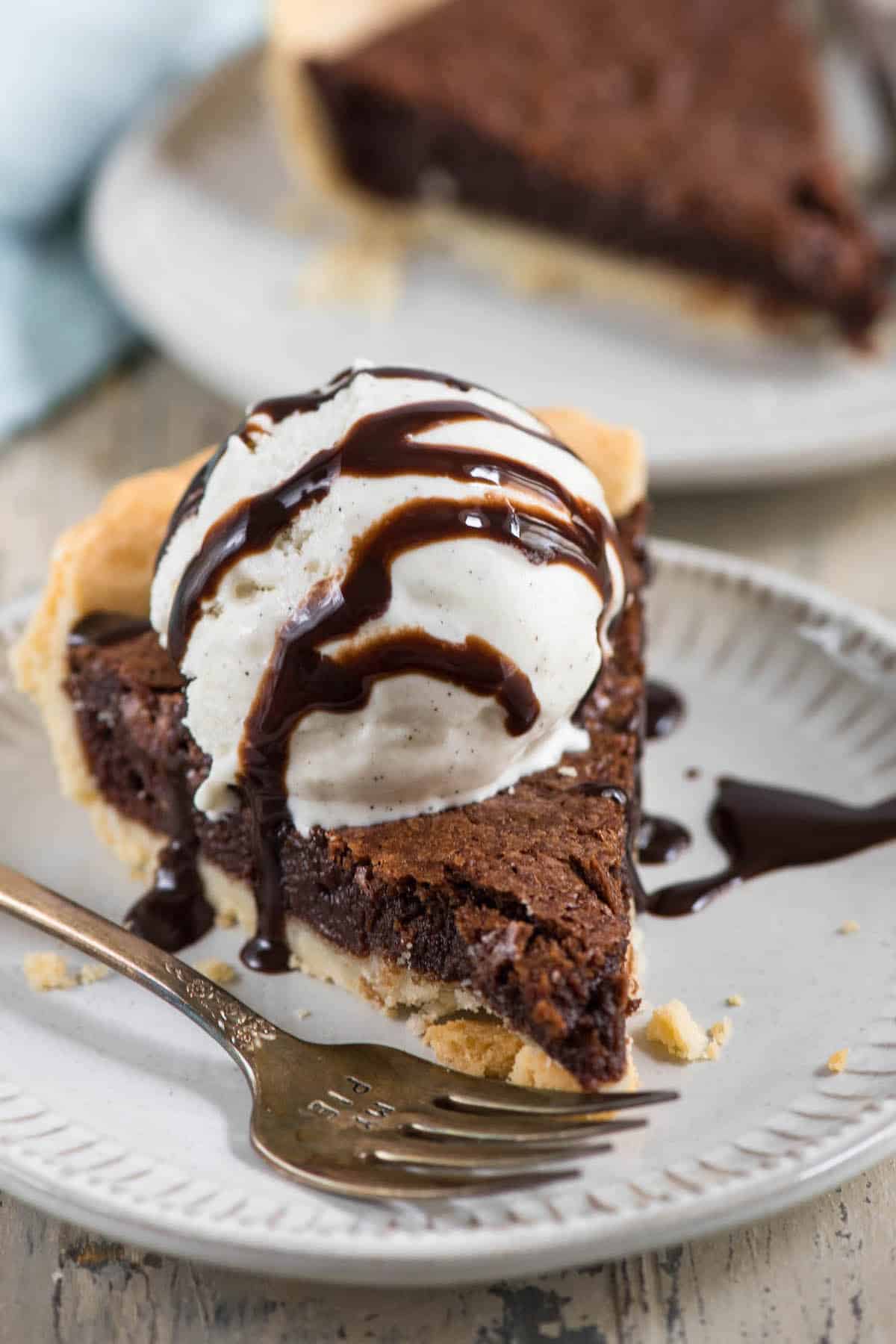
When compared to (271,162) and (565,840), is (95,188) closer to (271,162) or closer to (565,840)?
(271,162)

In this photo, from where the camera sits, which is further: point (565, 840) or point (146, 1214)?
point (565, 840)

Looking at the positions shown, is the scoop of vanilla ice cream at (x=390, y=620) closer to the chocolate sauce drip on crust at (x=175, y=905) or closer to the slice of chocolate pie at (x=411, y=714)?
the slice of chocolate pie at (x=411, y=714)

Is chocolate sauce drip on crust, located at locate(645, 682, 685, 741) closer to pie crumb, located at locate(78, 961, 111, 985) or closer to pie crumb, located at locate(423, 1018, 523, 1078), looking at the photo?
pie crumb, located at locate(423, 1018, 523, 1078)

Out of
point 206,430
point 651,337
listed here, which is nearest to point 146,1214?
point 206,430

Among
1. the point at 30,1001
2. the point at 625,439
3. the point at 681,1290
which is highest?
the point at 625,439

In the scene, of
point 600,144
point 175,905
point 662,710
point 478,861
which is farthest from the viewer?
point 600,144

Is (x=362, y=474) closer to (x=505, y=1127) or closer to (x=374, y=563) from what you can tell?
(x=374, y=563)

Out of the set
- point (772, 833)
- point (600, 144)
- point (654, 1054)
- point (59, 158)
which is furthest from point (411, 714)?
point (59, 158)
